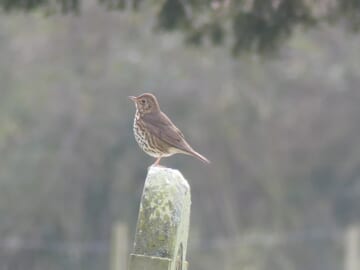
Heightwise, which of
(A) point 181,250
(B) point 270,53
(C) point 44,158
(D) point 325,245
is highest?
(C) point 44,158

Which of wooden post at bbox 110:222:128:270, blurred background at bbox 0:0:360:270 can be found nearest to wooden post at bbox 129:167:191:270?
wooden post at bbox 110:222:128:270

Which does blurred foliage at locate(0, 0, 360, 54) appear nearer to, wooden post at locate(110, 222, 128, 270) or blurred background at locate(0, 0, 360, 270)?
wooden post at locate(110, 222, 128, 270)

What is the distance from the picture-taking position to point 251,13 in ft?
28.2

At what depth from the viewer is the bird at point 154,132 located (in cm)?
585

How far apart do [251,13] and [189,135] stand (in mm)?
10649

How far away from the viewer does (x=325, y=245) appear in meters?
17.5

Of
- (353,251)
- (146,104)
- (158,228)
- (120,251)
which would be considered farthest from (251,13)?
(353,251)

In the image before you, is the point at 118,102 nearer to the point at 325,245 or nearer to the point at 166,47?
the point at 166,47

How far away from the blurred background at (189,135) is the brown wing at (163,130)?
37.1 feet

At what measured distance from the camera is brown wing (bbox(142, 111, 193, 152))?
19.2 feet

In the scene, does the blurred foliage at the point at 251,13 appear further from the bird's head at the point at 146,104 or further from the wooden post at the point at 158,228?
the wooden post at the point at 158,228

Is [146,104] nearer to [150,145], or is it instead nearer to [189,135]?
[150,145]

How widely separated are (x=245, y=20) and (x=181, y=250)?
4.59 meters

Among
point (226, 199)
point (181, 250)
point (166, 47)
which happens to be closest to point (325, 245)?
point (226, 199)
